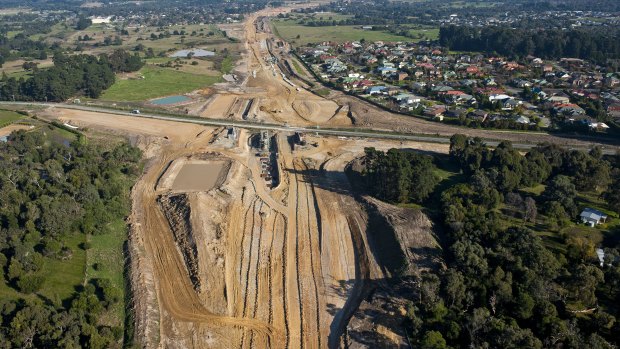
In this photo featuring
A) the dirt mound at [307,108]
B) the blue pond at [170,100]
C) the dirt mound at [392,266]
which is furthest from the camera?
the blue pond at [170,100]

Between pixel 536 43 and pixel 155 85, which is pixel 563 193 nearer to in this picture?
pixel 155 85

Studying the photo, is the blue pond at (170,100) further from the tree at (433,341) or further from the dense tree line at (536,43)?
the dense tree line at (536,43)

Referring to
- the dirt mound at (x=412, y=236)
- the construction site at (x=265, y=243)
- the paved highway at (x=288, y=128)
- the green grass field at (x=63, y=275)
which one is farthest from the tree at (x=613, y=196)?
the green grass field at (x=63, y=275)

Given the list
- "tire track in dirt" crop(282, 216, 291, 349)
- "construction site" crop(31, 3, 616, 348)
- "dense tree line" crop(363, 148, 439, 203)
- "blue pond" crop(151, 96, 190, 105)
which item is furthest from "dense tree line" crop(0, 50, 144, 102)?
"dense tree line" crop(363, 148, 439, 203)

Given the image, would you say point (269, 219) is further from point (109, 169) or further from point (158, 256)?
point (109, 169)

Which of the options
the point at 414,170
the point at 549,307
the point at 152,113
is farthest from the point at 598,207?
the point at 152,113

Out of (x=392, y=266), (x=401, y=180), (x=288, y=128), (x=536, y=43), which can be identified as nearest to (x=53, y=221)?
(x=392, y=266)

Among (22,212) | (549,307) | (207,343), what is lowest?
(207,343)
